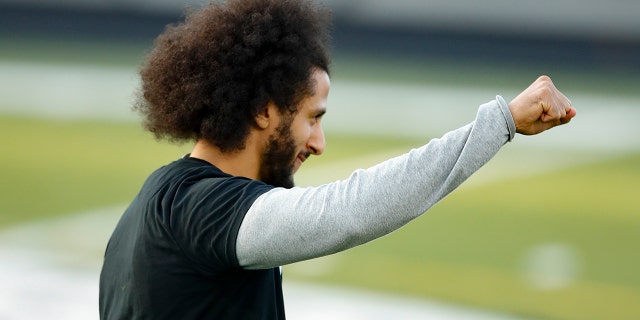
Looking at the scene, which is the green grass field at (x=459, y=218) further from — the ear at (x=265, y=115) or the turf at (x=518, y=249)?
the ear at (x=265, y=115)

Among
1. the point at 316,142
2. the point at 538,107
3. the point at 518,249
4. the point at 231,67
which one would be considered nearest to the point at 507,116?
the point at 538,107

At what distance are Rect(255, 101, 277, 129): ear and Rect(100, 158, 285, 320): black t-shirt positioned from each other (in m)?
0.19

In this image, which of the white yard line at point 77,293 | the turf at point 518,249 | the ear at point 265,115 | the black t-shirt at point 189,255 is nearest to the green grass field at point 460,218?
the turf at point 518,249

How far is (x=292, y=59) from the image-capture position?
258 centimetres

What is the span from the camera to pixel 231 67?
2531 millimetres

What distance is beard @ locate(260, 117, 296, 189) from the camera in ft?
8.26

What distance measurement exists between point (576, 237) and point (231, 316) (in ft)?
13.4

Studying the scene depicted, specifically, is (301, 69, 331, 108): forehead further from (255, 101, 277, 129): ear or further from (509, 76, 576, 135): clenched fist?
(509, 76, 576, 135): clenched fist

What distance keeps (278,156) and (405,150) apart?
5.06 m

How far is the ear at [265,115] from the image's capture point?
99.5 inches

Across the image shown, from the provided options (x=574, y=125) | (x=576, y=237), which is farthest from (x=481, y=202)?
(x=574, y=125)

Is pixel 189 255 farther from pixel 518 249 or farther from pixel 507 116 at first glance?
pixel 518 249

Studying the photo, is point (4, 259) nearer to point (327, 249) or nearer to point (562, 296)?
point (562, 296)

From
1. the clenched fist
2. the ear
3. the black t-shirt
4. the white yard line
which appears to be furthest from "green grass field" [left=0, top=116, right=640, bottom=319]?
the clenched fist
